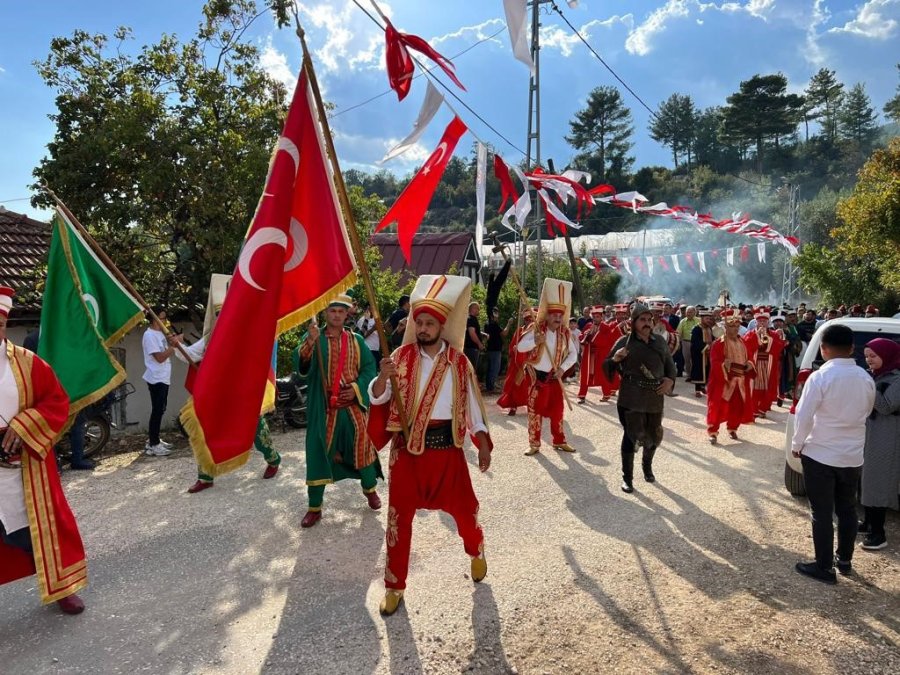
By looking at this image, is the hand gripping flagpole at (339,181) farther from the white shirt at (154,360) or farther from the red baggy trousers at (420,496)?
the white shirt at (154,360)

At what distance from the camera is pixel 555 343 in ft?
24.2

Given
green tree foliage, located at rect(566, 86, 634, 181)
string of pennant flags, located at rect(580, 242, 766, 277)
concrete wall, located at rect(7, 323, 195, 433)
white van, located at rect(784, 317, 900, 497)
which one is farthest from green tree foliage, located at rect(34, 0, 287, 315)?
green tree foliage, located at rect(566, 86, 634, 181)

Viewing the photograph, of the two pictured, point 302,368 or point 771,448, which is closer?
point 302,368

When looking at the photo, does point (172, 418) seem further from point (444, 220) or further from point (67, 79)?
point (444, 220)

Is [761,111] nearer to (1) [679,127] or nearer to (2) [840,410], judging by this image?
(1) [679,127]

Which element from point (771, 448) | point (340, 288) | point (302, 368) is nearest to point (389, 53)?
point (340, 288)

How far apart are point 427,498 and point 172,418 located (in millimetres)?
7902

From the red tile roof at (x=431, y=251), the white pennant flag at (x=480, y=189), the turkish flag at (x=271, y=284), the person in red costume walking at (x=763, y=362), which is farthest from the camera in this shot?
the red tile roof at (x=431, y=251)

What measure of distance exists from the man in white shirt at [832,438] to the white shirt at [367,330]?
754cm

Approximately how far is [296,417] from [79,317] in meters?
4.51

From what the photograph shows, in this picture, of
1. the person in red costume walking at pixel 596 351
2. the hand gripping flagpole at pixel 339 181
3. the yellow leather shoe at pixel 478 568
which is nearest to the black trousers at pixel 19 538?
the hand gripping flagpole at pixel 339 181

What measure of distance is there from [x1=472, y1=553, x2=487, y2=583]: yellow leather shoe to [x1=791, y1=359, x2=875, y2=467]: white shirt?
2384 mm

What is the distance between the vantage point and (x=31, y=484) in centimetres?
353

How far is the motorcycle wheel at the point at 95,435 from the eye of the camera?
7.75 metres
